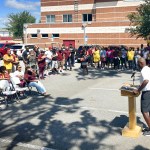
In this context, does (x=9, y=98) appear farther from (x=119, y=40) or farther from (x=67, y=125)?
(x=119, y=40)

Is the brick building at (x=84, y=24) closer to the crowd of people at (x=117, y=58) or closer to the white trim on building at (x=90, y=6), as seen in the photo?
the white trim on building at (x=90, y=6)

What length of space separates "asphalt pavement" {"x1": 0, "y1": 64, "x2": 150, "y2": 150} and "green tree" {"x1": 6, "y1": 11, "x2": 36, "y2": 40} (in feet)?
168

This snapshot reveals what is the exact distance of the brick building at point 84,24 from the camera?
134 ft

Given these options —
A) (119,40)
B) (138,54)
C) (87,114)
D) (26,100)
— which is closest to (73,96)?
(26,100)

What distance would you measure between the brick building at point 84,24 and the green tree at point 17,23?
1217cm

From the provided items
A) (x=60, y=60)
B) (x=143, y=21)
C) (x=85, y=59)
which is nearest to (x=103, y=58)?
(x=85, y=59)

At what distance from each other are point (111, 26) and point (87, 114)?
3257 centimetres

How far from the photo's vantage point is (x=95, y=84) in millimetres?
15469

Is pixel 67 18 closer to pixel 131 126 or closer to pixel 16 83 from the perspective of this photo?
pixel 16 83

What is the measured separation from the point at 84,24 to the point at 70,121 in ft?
109

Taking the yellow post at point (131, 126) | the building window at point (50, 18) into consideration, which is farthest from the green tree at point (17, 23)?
the yellow post at point (131, 126)

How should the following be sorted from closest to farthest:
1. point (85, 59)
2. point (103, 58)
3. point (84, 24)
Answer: point (85, 59) < point (103, 58) < point (84, 24)

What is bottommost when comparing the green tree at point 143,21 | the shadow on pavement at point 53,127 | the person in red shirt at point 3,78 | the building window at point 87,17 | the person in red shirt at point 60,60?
the shadow on pavement at point 53,127

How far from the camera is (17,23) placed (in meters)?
64.4
